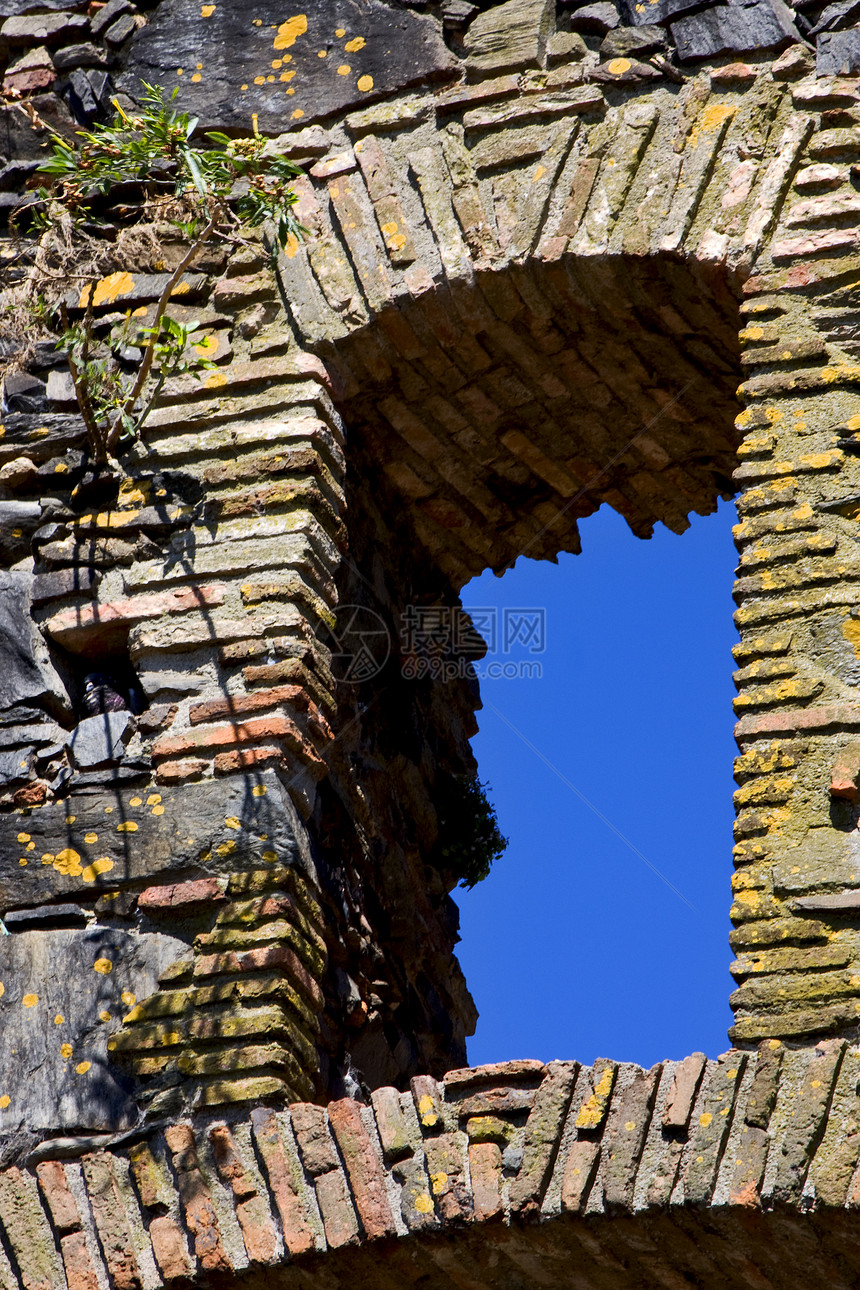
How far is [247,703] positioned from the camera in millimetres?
3492

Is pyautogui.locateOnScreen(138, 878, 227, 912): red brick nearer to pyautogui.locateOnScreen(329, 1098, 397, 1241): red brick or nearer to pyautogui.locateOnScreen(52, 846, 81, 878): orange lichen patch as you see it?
pyautogui.locateOnScreen(52, 846, 81, 878): orange lichen patch

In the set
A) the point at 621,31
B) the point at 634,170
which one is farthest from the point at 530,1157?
the point at 621,31

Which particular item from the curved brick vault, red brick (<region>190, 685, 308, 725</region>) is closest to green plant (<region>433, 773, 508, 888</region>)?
the curved brick vault

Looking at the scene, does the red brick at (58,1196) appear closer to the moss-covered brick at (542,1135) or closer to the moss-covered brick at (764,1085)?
the moss-covered brick at (542,1135)

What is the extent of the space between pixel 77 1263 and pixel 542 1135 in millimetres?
923

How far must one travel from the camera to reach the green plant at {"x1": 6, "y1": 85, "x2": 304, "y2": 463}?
3.80 metres

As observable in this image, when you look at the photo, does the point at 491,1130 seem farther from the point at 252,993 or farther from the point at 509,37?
the point at 509,37

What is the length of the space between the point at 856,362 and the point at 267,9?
2.06m

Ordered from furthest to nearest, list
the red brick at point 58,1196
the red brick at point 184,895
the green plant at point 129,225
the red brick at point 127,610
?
the green plant at point 129,225 → the red brick at point 127,610 → the red brick at point 184,895 → the red brick at point 58,1196

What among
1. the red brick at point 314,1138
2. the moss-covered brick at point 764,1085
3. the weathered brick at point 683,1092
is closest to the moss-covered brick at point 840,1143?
the moss-covered brick at point 764,1085

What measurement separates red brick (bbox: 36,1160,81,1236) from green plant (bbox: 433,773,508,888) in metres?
1.92

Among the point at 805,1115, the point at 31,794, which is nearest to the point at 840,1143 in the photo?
the point at 805,1115

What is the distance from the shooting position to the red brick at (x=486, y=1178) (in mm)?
2795

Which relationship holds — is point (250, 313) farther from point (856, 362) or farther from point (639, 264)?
point (856, 362)
